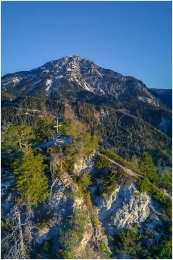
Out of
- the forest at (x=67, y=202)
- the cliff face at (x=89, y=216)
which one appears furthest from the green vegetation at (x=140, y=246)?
the cliff face at (x=89, y=216)

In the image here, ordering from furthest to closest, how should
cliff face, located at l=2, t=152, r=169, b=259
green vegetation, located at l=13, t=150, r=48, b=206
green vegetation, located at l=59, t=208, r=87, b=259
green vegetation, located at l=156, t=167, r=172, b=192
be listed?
green vegetation, located at l=156, t=167, r=172, b=192 < green vegetation, located at l=13, t=150, r=48, b=206 < cliff face, located at l=2, t=152, r=169, b=259 < green vegetation, located at l=59, t=208, r=87, b=259

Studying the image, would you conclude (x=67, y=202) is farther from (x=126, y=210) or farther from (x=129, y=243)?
(x=129, y=243)

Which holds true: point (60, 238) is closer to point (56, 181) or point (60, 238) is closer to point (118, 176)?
point (56, 181)

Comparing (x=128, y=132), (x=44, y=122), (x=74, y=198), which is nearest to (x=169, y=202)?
(x=74, y=198)

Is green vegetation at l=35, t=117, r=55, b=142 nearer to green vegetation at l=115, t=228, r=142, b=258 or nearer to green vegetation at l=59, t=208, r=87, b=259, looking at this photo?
green vegetation at l=59, t=208, r=87, b=259

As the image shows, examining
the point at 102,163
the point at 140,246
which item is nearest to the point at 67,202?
the point at 102,163

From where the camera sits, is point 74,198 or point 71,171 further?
point 71,171

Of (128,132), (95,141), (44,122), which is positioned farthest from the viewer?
(128,132)

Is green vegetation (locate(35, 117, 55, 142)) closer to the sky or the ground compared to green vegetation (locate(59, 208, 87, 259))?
closer to the sky

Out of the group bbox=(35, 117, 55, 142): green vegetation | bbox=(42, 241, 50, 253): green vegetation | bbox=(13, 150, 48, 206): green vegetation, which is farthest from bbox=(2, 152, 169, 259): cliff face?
bbox=(35, 117, 55, 142): green vegetation
